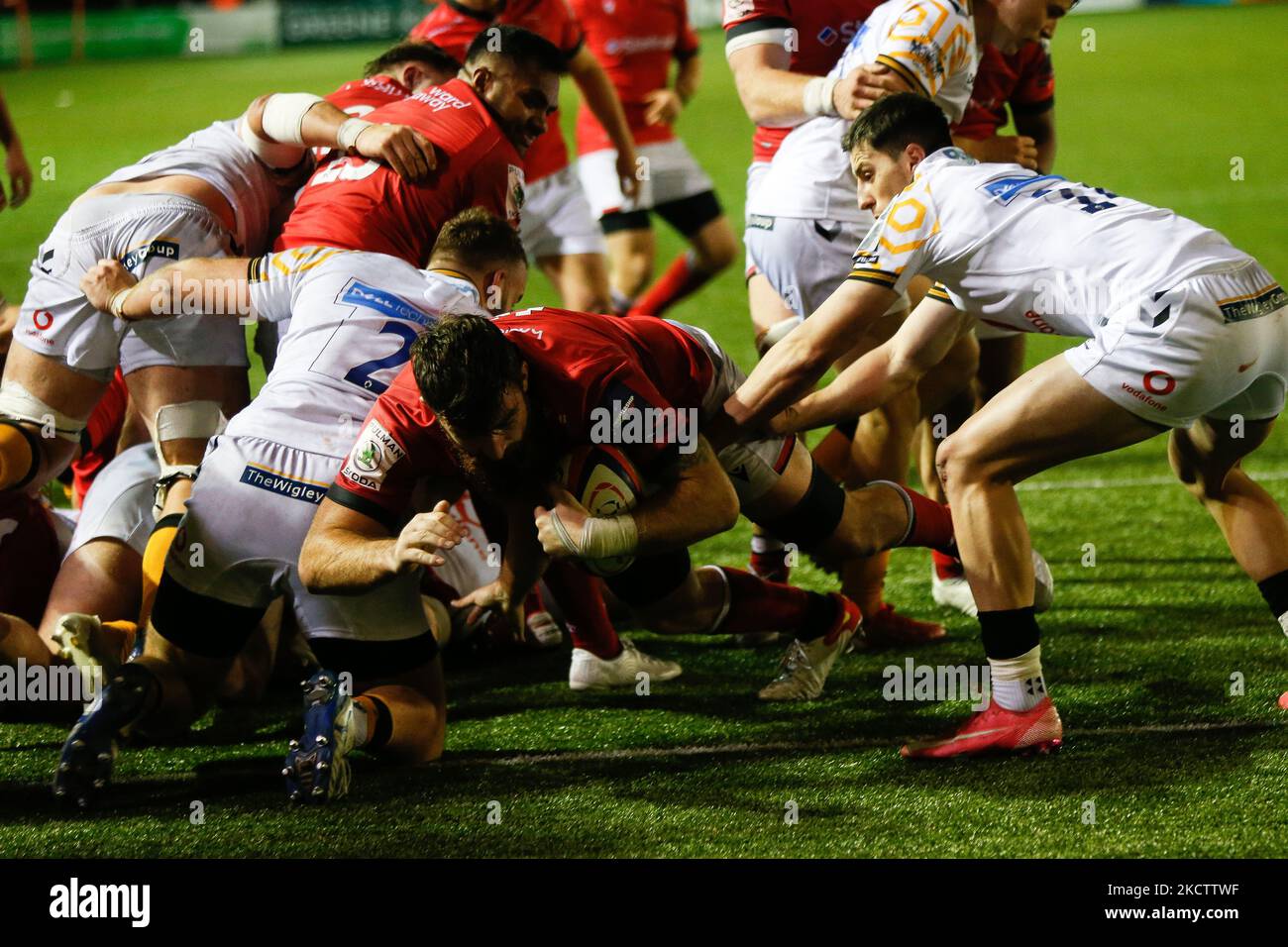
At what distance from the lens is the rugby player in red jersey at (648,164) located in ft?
28.8

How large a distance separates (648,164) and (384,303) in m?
4.70

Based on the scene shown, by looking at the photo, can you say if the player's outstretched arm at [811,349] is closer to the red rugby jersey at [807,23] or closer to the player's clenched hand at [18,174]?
the red rugby jersey at [807,23]

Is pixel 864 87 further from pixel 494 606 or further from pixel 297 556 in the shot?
pixel 297 556

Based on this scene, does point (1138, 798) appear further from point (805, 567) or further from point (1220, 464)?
point (805, 567)

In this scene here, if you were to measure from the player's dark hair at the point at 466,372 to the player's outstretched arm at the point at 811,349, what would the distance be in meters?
0.75

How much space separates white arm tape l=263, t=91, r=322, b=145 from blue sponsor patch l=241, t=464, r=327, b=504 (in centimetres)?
147

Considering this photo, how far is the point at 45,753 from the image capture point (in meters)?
4.27

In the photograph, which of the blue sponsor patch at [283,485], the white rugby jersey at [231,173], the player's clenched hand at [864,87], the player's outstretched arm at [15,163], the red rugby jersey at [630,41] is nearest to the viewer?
the blue sponsor patch at [283,485]

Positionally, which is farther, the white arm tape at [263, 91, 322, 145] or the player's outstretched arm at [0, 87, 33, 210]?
the player's outstretched arm at [0, 87, 33, 210]

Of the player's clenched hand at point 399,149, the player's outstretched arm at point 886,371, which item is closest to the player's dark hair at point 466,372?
the player's outstretched arm at point 886,371

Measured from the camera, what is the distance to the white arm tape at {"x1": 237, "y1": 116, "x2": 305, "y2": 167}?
5273 millimetres

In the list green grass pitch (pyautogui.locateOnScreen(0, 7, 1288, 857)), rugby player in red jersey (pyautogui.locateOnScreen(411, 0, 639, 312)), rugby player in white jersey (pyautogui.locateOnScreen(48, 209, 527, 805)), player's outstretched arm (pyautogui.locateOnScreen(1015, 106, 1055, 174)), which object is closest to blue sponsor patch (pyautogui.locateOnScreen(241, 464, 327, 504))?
rugby player in white jersey (pyautogui.locateOnScreen(48, 209, 527, 805))

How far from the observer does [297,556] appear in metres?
4.00

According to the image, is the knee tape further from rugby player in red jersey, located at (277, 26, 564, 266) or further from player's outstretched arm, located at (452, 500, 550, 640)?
player's outstretched arm, located at (452, 500, 550, 640)
